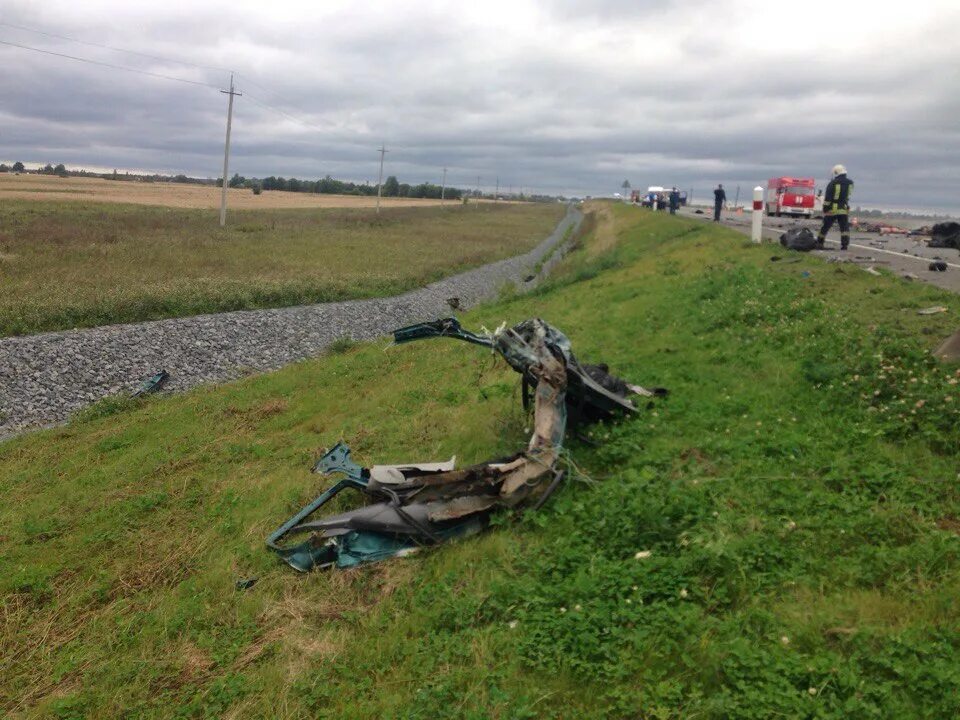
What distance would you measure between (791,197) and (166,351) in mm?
33866

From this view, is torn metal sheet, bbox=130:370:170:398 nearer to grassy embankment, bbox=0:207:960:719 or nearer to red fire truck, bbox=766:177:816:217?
grassy embankment, bbox=0:207:960:719

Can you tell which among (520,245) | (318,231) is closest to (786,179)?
(520,245)

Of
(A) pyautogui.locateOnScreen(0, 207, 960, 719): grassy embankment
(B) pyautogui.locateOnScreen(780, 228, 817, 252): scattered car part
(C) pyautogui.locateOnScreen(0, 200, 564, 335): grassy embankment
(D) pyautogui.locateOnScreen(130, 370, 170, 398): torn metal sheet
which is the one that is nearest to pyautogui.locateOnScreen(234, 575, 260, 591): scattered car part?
(A) pyautogui.locateOnScreen(0, 207, 960, 719): grassy embankment

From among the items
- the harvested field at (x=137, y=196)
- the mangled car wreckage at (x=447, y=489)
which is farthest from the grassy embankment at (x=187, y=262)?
the mangled car wreckage at (x=447, y=489)

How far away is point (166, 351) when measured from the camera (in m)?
18.6

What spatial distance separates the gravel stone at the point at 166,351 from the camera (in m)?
15.3

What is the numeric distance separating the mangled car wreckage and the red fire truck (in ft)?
123

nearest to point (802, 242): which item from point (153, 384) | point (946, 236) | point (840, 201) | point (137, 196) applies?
point (840, 201)

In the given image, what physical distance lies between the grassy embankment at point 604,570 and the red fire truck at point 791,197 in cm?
3265

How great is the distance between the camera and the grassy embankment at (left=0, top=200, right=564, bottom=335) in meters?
21.8

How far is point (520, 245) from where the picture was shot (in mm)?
54938

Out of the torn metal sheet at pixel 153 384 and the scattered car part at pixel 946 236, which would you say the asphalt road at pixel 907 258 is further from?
the torn metal sheet at pixel 153 384

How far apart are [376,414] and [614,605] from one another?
6987 mm

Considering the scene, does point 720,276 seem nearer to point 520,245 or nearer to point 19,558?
point 19,558
